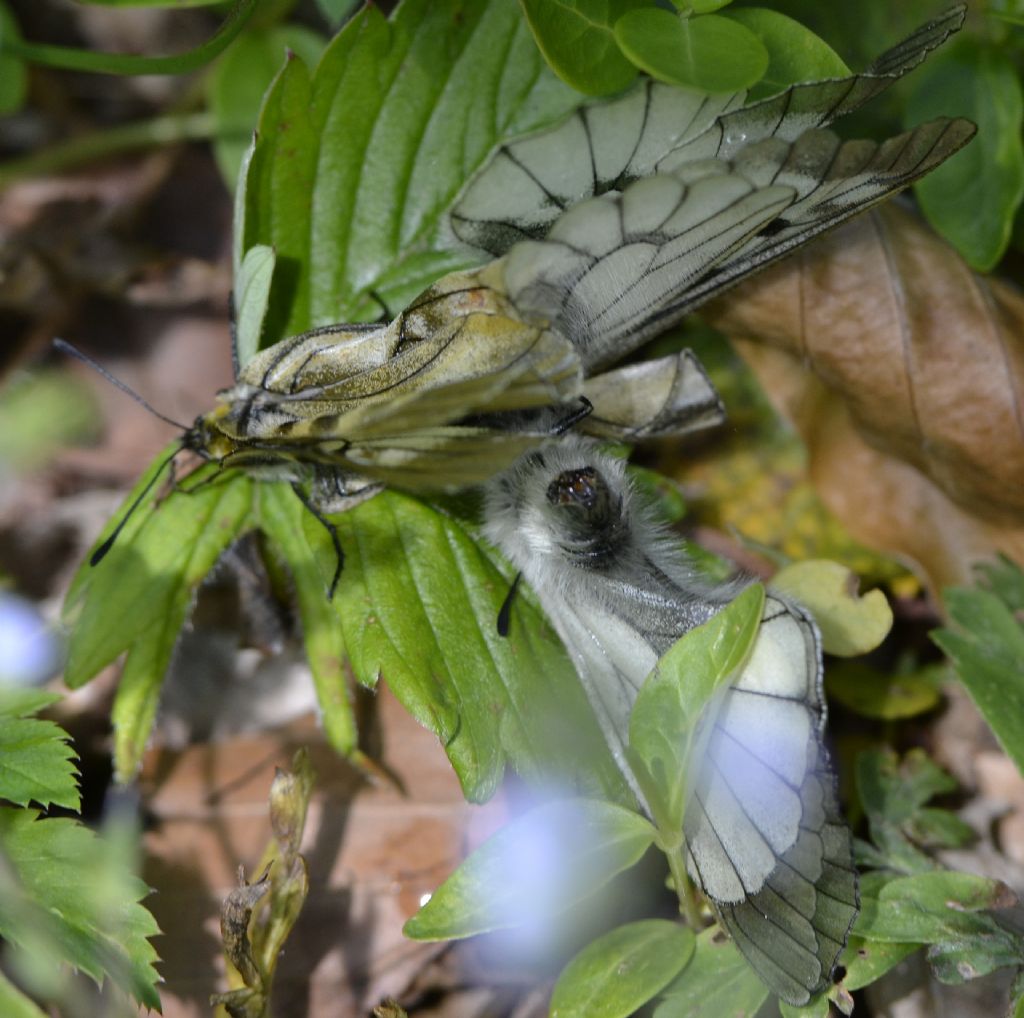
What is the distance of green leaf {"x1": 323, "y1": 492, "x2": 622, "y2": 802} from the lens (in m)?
2.18

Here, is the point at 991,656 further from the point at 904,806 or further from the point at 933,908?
the point at 933,908

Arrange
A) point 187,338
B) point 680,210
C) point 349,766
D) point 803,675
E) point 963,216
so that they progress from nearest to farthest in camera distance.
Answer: point 680,210 → point 803,675 → point 963,216 → point 349,766 → point 187,338

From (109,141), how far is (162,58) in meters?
1.02

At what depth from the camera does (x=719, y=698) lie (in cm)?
198

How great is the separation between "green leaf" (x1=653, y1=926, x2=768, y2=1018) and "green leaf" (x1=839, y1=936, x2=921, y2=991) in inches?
6.4

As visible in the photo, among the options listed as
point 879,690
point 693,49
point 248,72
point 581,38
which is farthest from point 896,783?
point 248,72

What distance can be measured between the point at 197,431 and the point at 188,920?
3.82ft

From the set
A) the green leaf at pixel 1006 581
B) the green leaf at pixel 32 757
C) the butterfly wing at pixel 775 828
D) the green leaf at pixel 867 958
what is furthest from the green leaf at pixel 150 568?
the green leaf at pixel 1006 581

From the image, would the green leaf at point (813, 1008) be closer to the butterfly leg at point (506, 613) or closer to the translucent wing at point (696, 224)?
the butterfly leg at point (506, 613)

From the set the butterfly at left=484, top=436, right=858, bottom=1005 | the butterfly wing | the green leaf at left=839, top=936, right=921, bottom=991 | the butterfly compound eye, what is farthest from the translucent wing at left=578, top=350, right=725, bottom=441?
the green leaf at left=839, top=936, right=921, bottom=991

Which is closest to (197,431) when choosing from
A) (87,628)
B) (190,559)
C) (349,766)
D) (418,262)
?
(190,559)

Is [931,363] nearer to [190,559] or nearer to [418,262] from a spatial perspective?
[418,262]

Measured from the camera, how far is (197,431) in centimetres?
221

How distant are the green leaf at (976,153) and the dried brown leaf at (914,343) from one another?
14 centimetres
